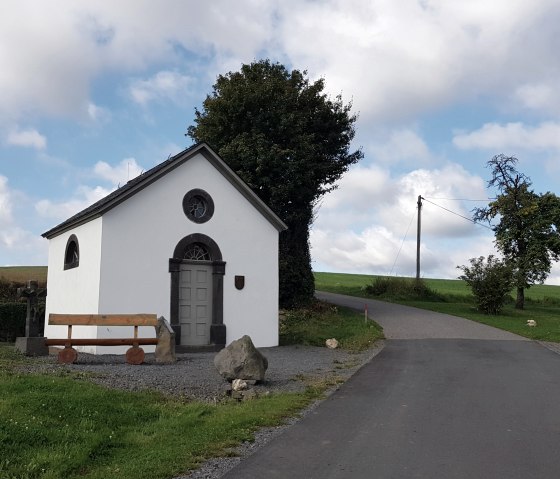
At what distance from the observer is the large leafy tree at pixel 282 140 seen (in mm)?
24641

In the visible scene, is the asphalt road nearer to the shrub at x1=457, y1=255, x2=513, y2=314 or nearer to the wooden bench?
the wooden bench

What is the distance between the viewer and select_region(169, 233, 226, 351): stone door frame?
1652 centimetres

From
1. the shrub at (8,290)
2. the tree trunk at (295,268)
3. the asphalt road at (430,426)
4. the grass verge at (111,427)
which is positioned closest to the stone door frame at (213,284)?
the asphalt road at (430,426)

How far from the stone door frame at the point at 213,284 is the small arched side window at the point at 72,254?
131 inches

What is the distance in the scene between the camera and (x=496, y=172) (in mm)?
38031

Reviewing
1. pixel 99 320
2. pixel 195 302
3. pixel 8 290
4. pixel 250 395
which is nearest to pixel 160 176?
pixel 195 302

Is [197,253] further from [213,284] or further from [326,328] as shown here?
[326,328]

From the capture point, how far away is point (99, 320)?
520 inches

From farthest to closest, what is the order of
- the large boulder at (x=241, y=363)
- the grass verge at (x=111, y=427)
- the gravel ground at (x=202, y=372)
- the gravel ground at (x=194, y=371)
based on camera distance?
the large boulder at (x=241, y=363) → the gravel ground at (x=194, y=371) → the gravel ground at (x=202, y=372) → the grass verge at (x=111, y=427)

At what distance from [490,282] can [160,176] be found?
19051 mm

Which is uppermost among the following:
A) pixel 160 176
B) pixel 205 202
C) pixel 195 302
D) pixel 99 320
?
pixel 160 176

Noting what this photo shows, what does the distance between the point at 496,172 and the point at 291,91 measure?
60.1 feet

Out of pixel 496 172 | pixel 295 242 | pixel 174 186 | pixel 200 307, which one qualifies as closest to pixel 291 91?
pixel 295 242

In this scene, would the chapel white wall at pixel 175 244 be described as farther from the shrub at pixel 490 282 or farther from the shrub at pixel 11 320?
the shrub at pixel 490 282
